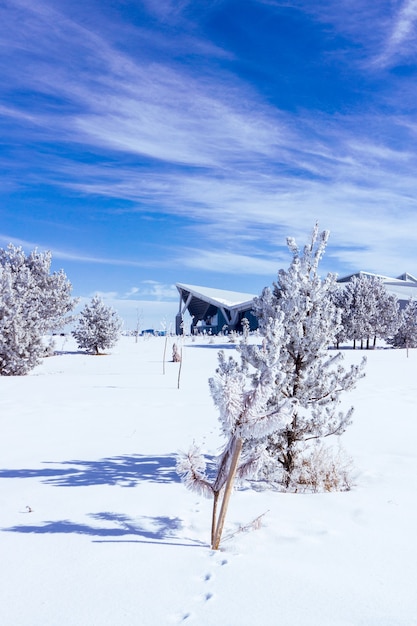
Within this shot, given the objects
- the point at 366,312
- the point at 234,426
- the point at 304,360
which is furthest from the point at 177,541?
the point at 366,312

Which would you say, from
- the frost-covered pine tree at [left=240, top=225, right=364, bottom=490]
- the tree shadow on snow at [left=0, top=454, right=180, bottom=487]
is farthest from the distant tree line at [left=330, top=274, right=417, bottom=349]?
the tree shadow on snow at [left=0, top=454, right=180, bottom=487]

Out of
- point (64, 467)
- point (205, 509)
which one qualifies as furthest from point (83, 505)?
point (64, 467)

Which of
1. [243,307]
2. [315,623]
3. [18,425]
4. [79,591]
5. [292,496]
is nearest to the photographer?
[315,623]

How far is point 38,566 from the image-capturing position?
331 cm

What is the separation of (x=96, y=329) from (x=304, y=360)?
77.6ft

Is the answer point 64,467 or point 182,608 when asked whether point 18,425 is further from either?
point 182,608

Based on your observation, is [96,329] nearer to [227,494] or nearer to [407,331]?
[407,331]

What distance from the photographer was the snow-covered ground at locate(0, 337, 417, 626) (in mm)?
2809

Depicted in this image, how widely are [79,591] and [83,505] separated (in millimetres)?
1647

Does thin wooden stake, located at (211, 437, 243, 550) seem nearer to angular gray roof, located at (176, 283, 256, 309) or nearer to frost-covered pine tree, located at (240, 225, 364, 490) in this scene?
frost-covered pine tree, located at (240, 225, 364, 490)

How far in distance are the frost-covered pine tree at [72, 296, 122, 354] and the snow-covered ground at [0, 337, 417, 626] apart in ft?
65.7

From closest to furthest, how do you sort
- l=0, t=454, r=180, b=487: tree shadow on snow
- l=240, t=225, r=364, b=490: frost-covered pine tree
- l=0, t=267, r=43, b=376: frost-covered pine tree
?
l=0, t=454, r=180, b=487: tree shadow on snow, l=240, t=225, r=364, b=490: frost-covered pine tree, l=0, t=267, r=43, b=376: frost-covered pine tree

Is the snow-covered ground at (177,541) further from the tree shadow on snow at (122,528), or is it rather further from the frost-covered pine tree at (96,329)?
the frost-covered pine tree at (96,329)

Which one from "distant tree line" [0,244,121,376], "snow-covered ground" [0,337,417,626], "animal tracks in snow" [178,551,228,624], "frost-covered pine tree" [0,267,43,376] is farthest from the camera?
"distant tree line" [0,244,121,376]
